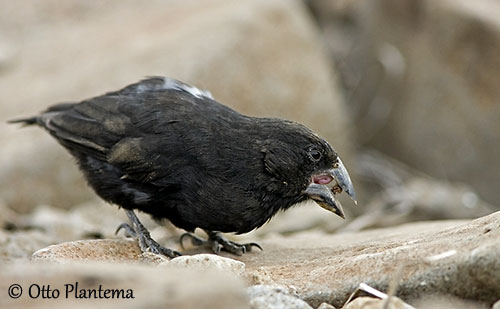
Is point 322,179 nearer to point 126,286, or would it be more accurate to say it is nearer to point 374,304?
point 374,304

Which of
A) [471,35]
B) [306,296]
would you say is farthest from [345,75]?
[306,296]

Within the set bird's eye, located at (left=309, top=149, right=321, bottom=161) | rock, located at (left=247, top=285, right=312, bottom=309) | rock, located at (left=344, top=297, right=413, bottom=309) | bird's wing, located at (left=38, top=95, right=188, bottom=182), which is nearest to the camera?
rock, located at (left=344, top=297, right=413, bottom=309)

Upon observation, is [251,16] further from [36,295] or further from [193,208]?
[36,295]

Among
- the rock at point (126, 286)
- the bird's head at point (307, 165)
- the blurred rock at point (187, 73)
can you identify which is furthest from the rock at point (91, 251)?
the blurred rock at point (187, 73)

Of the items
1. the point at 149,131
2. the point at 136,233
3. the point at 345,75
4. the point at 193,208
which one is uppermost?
the point at 345,75

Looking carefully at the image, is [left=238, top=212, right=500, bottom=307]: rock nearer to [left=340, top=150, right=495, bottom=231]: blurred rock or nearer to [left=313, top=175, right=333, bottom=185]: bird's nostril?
[left=313, top=175, right=333, bottom=185]: bird's nostril

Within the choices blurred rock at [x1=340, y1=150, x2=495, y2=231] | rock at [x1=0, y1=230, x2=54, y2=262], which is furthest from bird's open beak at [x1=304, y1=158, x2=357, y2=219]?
blurred rock at [x1=340, y1=150, x2=495, y2=231]
